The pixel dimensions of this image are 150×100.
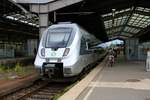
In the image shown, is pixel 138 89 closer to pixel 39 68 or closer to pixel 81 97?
pixel 81 97

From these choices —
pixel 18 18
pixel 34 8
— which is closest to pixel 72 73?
pixel 34 8

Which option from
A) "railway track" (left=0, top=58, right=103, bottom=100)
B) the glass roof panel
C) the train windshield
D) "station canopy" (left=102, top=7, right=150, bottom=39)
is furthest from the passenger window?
the glass roof panel

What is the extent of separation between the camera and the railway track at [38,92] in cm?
1490

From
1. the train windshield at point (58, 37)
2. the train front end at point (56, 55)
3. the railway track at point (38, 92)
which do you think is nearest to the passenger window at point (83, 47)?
the train front end at point (56, 55)

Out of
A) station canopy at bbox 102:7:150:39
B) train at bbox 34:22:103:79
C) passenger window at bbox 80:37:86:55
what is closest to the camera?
train at bbox 34:22:103:79

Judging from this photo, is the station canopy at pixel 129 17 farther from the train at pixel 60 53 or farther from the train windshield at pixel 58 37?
the train at pixel 60 53

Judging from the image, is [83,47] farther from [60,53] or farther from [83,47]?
[60,53]

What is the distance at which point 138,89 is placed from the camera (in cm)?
1328

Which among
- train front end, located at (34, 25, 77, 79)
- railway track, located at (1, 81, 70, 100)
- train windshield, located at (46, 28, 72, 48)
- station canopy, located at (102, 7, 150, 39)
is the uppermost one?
station canopy, located at (102, 7, 150, 39)

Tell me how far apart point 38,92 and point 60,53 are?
2499 mm

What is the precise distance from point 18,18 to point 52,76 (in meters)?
24.4

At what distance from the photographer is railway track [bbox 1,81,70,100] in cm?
1490

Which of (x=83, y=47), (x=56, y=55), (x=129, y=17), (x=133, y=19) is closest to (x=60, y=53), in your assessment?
(x=56, y=55)

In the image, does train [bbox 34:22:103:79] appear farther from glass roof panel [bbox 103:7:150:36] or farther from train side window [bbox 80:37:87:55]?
glass roof panel [bbox 103:7:150:36]
